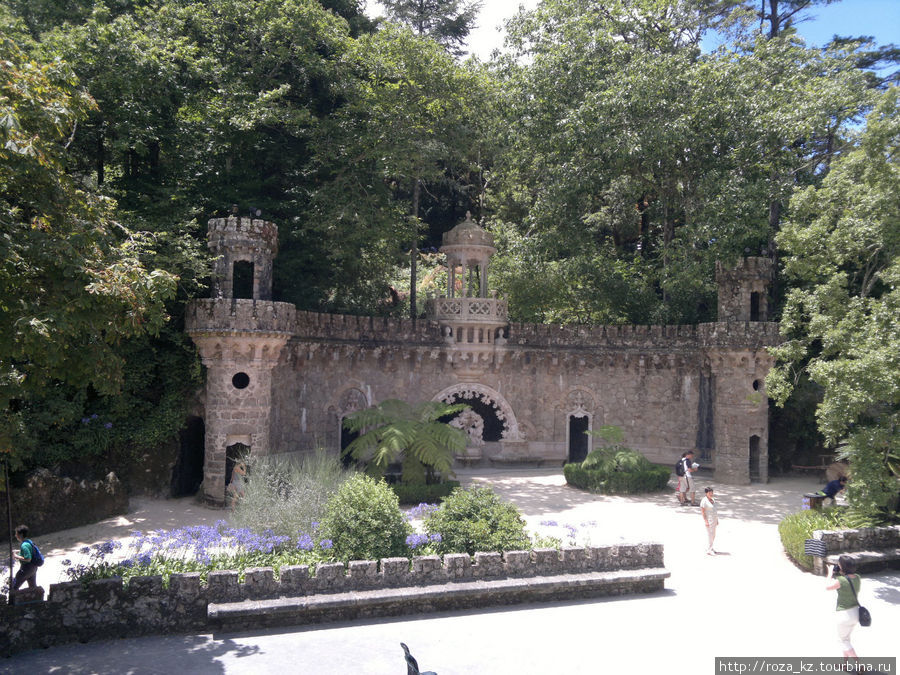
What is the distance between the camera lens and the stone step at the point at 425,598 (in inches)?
396

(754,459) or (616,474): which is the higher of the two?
(754,459)

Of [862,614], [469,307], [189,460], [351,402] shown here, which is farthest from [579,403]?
[862,614]

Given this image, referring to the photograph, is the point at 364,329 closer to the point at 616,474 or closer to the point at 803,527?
the point at 616,474

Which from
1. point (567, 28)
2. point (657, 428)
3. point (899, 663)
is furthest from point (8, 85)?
point (657, 428)

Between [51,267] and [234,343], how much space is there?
877 centimetres

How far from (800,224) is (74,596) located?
65.0 ft

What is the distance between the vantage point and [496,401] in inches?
1019

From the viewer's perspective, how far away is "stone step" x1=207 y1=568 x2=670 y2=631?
10.1 meters

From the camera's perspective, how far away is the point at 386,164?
23.3 meters

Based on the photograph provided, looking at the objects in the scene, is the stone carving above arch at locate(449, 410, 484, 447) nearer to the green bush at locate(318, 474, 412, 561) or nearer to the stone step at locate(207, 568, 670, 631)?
the green bush at locate(318, 474, 412, 561)

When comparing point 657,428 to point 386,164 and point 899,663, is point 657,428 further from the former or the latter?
point 899,663

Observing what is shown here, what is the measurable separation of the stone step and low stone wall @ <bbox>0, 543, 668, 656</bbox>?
0.03 meters

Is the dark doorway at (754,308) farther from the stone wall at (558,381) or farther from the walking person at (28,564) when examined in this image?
the walking person at (28,564)

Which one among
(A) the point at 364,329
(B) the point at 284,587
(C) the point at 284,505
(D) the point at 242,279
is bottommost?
(B) the point at 284,587
